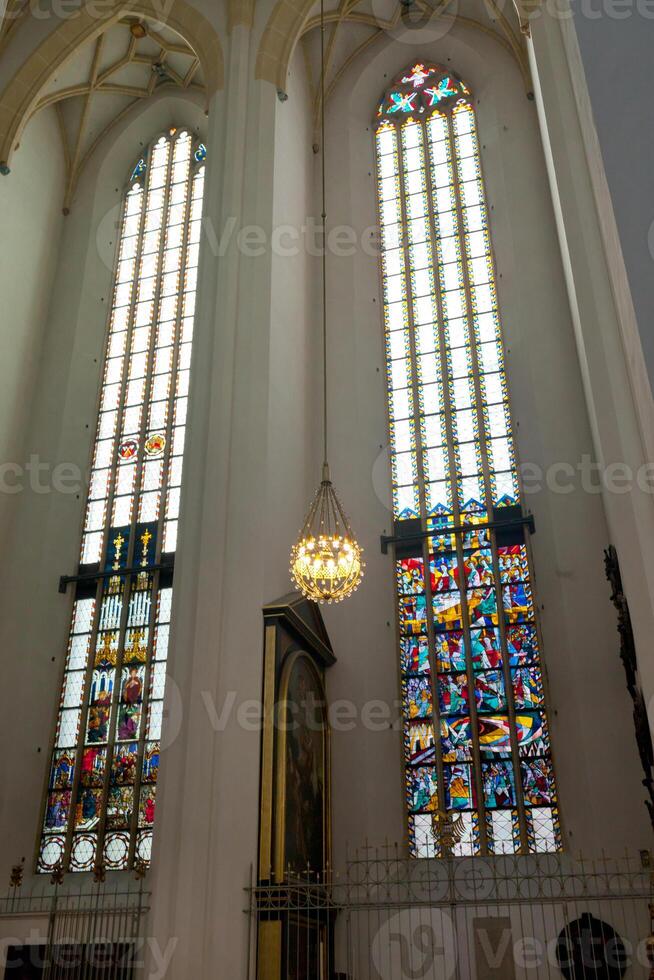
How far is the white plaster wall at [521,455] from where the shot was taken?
9078 mm

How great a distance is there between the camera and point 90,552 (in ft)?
38.8

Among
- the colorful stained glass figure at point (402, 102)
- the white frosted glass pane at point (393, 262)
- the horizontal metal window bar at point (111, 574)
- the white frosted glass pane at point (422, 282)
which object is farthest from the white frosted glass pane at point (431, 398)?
the colorful stained glass figure at point (402, 102)

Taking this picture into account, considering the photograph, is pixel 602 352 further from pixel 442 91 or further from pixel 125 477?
pixel 442 91

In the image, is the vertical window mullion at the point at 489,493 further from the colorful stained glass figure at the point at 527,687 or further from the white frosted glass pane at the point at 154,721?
the white frosted glass pane at the point at 154,721

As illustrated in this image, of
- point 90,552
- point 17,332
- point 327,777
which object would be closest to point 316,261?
point 17,332

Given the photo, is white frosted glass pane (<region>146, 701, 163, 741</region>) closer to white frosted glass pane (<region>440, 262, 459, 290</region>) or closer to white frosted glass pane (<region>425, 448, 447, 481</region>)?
white frosted glass pane (<region>425, 448, 447, 481</region>)

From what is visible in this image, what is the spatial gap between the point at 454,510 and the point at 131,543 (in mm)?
4488

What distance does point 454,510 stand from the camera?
430 inches

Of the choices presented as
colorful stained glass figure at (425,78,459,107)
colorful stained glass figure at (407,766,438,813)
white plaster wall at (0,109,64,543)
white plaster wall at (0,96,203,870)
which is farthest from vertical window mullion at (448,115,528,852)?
white plaster wall at (0,109,64,543)

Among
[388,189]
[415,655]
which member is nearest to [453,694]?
[415,655]

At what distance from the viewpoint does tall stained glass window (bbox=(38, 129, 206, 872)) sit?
10.2 m

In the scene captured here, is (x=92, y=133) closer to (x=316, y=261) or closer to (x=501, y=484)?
(x=316, y=261)

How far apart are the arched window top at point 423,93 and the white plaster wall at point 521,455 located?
0.62 feet

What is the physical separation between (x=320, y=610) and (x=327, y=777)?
6.69 ft
